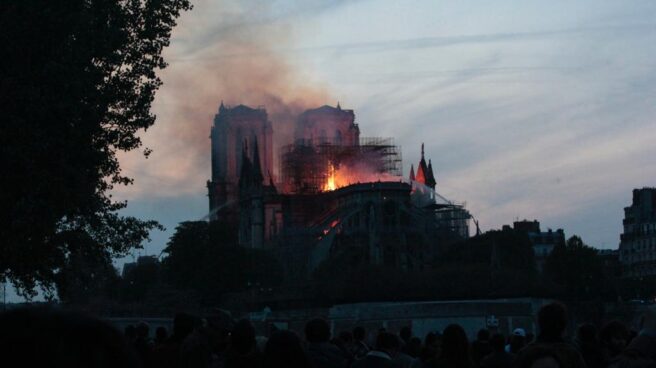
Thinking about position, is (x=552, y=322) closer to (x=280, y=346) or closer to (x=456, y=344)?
(x=280, y=346)

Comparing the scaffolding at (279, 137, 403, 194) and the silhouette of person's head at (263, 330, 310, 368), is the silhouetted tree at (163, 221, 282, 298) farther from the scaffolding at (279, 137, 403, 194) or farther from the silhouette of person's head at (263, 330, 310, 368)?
the silhouette of person's head at (263, 330, 310, 368)

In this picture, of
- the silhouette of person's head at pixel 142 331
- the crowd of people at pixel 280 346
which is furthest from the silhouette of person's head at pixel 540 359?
the silhouette of person's head at pixel 142 331

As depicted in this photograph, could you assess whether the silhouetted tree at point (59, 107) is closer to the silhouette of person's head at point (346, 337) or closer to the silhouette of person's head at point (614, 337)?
the silhouette of person's head at point (346, 337)

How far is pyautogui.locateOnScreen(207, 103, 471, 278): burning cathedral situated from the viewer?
133 meters

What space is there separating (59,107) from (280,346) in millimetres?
15805

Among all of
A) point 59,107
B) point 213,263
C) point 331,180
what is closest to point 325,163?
point 331,180

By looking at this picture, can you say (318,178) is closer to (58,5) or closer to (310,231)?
(310,231)

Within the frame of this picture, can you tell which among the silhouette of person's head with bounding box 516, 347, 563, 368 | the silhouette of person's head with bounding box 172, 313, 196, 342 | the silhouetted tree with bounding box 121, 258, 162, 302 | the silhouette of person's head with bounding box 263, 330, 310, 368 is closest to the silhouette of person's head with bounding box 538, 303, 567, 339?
the silhouette of person's head with bounding box 516, 347, 563, 368

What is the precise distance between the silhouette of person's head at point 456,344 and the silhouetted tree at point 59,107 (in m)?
14.2

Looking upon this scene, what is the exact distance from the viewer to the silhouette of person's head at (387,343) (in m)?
13.8

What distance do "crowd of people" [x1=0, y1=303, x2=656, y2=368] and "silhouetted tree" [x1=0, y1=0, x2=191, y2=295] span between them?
290 inches

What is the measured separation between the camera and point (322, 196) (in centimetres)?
14638

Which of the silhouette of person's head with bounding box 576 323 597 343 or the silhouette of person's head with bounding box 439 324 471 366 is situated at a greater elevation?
the silhouette of person's head with bounding box 576 323 597 343

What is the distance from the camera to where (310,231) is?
137000mm
